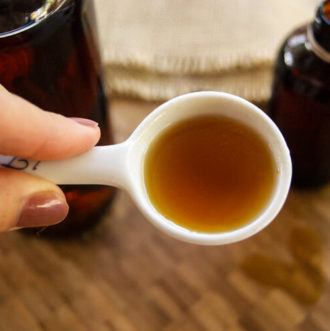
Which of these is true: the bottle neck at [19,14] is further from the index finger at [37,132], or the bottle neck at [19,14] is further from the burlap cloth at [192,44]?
the burlap cloth at [192,44]

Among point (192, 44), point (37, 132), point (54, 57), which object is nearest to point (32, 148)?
point (37, 132)

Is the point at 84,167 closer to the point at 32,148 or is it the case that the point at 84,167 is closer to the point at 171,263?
the point at 32,148

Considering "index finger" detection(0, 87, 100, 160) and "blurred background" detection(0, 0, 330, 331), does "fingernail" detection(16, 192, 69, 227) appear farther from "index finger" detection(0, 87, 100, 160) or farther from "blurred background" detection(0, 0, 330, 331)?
"blurred background" detection(0, 0, 330, 331)

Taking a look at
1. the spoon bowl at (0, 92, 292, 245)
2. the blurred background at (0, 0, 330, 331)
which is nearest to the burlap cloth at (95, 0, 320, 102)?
the blurred background at (0, 0, 330, 331)

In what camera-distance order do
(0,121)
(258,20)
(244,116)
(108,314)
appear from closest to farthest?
(0,121)
(244,116)
(108,314)
(258,20)

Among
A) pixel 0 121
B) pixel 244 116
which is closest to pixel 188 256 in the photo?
pixel 244 116

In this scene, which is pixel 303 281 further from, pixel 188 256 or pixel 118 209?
pixel 118 209

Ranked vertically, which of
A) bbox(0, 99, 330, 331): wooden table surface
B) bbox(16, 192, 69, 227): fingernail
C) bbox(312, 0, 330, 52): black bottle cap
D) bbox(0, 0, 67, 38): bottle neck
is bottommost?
bbox(0, 99, 330, 331): wooden table surface
